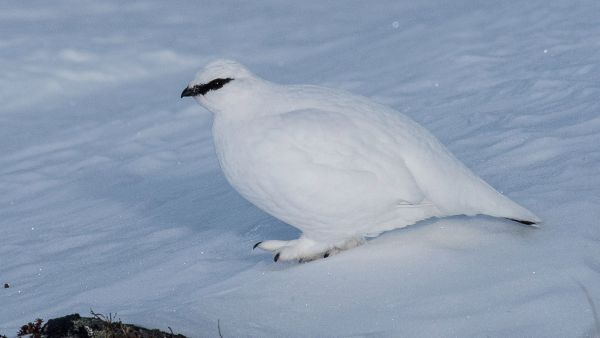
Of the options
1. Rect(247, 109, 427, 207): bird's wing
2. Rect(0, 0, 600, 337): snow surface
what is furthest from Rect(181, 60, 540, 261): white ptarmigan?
Rect(0, 0, 600, 337): snow surface

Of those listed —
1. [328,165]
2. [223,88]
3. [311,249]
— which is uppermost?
[223,88]

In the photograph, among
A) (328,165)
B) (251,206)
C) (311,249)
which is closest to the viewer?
(328,165)

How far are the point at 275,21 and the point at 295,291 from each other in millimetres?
8371

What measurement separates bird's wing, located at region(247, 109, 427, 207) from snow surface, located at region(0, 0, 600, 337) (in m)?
0.27

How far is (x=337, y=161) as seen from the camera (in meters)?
3.58

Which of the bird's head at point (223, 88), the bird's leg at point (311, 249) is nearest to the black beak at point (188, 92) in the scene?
the bird's head at point (223, 88)

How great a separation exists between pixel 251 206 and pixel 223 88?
1355mm

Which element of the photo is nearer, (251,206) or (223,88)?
(223,88)

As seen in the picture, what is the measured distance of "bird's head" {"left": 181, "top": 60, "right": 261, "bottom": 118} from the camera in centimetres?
386

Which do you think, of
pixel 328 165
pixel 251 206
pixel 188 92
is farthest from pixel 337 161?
pixel 251 206

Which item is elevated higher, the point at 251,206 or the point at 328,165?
the point at 328,165

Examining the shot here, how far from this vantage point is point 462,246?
3.62 meters

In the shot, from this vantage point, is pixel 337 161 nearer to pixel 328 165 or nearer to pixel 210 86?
pixel 328 165

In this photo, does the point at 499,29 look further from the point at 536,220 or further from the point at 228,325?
the point at 228,325
